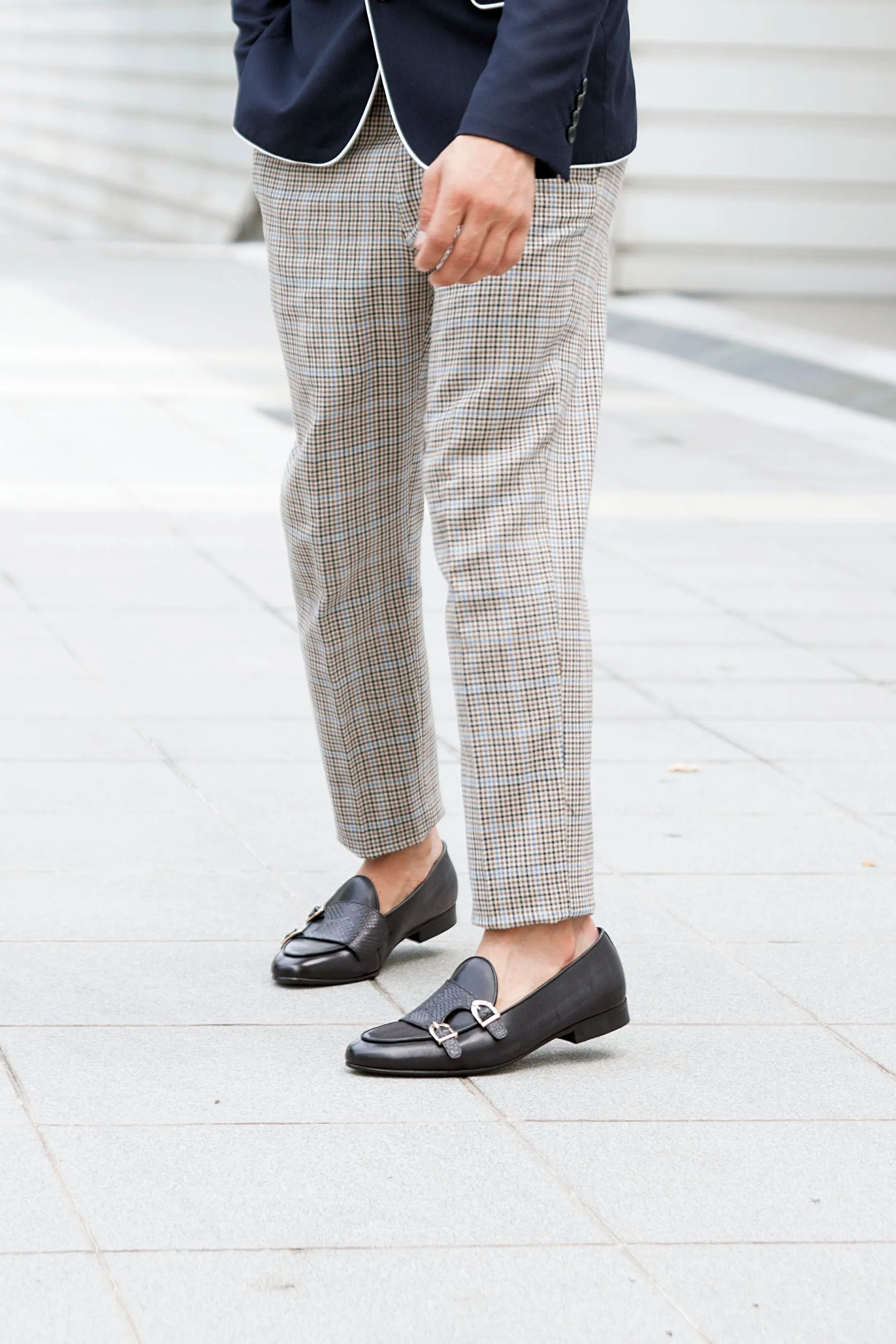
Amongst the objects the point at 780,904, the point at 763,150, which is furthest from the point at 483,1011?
the point at 763,150

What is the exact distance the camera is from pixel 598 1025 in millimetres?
2574

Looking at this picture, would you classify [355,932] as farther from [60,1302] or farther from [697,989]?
[60,1302]

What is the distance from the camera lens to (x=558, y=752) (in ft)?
8.21

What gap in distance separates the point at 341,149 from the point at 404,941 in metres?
1.16

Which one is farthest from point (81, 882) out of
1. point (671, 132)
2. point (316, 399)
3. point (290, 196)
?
point (671, 132)

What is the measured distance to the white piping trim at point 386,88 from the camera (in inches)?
95.6

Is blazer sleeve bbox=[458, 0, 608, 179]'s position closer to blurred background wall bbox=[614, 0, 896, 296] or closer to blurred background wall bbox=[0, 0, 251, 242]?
blurred background wall bbox=[614, 0, 896, 296]

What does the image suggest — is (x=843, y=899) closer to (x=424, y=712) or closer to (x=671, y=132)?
(x=424, y=712)

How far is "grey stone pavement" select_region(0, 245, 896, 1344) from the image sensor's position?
1.96 m

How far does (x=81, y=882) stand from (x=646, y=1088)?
3.61ft

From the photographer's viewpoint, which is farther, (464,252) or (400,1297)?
(464,252)

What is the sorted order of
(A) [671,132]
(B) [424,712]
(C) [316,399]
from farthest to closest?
(A) [671,132] < (B) [424,712] < (C) [316,399]

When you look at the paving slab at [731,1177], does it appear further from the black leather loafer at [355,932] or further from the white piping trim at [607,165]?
the white piping trim at [607,165]

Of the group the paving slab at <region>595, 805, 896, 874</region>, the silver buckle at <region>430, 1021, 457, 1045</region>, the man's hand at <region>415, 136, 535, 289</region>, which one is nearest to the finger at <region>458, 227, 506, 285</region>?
the man's hand at <region>415, 136, 535, 289</region>
